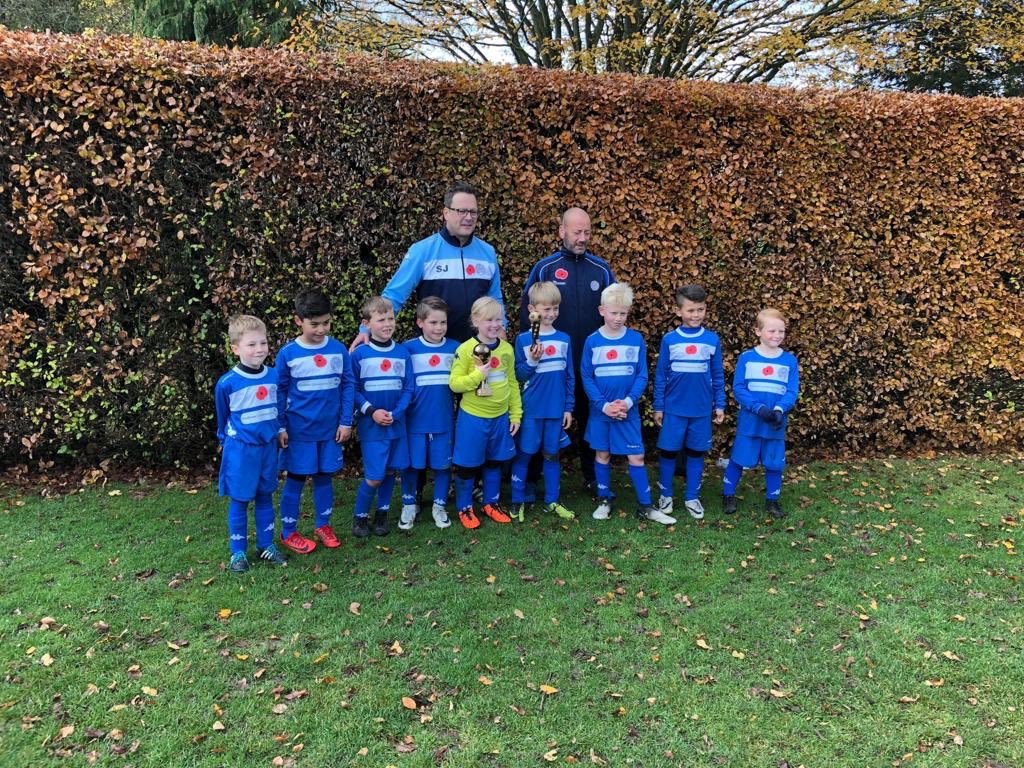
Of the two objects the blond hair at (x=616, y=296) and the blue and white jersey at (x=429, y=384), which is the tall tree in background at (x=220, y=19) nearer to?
the blue and white jersey at (x=429, y=384)

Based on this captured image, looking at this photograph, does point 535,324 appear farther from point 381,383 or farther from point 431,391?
point 381,383

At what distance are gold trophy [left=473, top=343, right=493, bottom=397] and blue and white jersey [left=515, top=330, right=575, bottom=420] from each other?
0.36m

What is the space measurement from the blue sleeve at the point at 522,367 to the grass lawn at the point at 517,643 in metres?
1.08

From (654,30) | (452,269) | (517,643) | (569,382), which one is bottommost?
(517,643)

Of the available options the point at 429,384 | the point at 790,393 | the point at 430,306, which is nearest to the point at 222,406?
the point at 429,384

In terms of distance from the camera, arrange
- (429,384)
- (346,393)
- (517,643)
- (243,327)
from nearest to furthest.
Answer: (517,643) < (243,327) < (346,393) < (429,384)

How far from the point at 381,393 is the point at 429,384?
0.33 meters

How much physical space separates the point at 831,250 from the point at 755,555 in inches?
125

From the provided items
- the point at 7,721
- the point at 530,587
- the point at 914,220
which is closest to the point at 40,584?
the point at 7,721

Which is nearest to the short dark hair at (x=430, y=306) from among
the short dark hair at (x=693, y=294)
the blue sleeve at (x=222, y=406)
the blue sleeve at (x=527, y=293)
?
the blue sleeve at (x=527, y=293)

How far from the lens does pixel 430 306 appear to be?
4.52 metres

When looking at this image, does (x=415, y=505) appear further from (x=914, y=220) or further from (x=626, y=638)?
(x=914, y=220)

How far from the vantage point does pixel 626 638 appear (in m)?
3.50

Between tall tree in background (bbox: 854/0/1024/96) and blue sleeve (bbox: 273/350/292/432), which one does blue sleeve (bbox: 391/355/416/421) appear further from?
tall tree in background (bbox: 854/0/1024/96)
